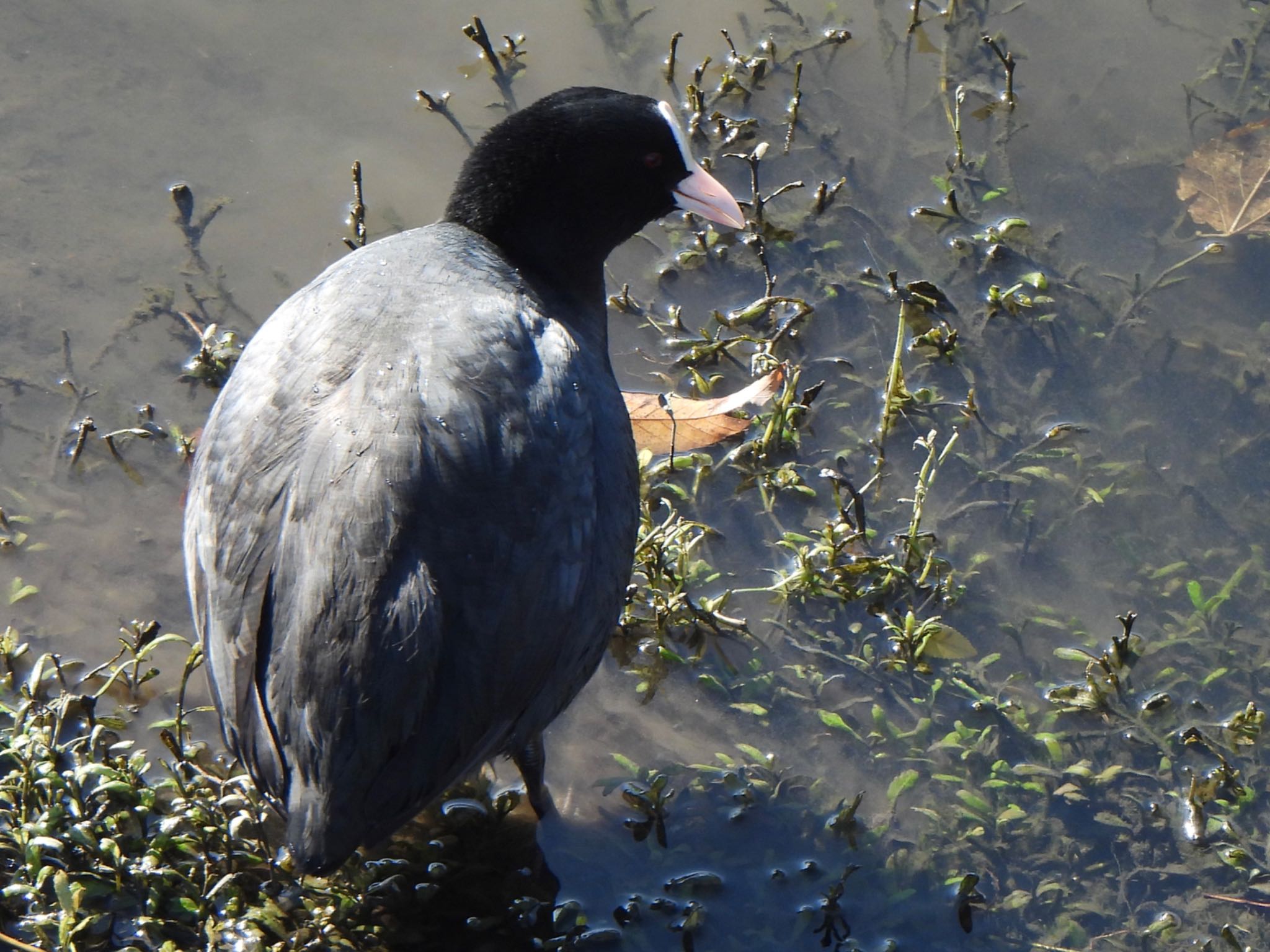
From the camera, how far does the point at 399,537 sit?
235cm

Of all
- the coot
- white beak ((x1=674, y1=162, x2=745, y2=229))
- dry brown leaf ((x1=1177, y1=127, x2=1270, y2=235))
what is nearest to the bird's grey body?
the coot

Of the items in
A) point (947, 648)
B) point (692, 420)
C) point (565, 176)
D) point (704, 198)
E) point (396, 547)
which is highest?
point (565, 176)

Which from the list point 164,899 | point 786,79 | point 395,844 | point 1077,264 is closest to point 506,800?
point 395,844

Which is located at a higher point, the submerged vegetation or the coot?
the coot

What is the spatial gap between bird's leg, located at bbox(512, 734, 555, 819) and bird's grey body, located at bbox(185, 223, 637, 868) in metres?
0.26

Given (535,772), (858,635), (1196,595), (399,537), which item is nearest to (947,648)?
(858,635)

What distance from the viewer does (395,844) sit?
301cm

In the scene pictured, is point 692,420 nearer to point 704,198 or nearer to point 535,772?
point 704,198

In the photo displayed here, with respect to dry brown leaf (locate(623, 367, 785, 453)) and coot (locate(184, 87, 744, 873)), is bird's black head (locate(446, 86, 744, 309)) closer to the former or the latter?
coot (locate(184, 87, 744, 873))

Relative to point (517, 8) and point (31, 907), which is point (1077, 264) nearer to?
point (517, 8)

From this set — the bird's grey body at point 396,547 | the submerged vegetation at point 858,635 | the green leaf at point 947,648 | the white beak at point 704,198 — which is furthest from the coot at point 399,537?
the green leaf at point 947,648

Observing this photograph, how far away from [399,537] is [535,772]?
0.92m

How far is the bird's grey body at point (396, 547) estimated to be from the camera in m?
2.30

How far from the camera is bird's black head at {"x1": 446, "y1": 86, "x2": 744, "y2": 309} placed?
3227 mm
